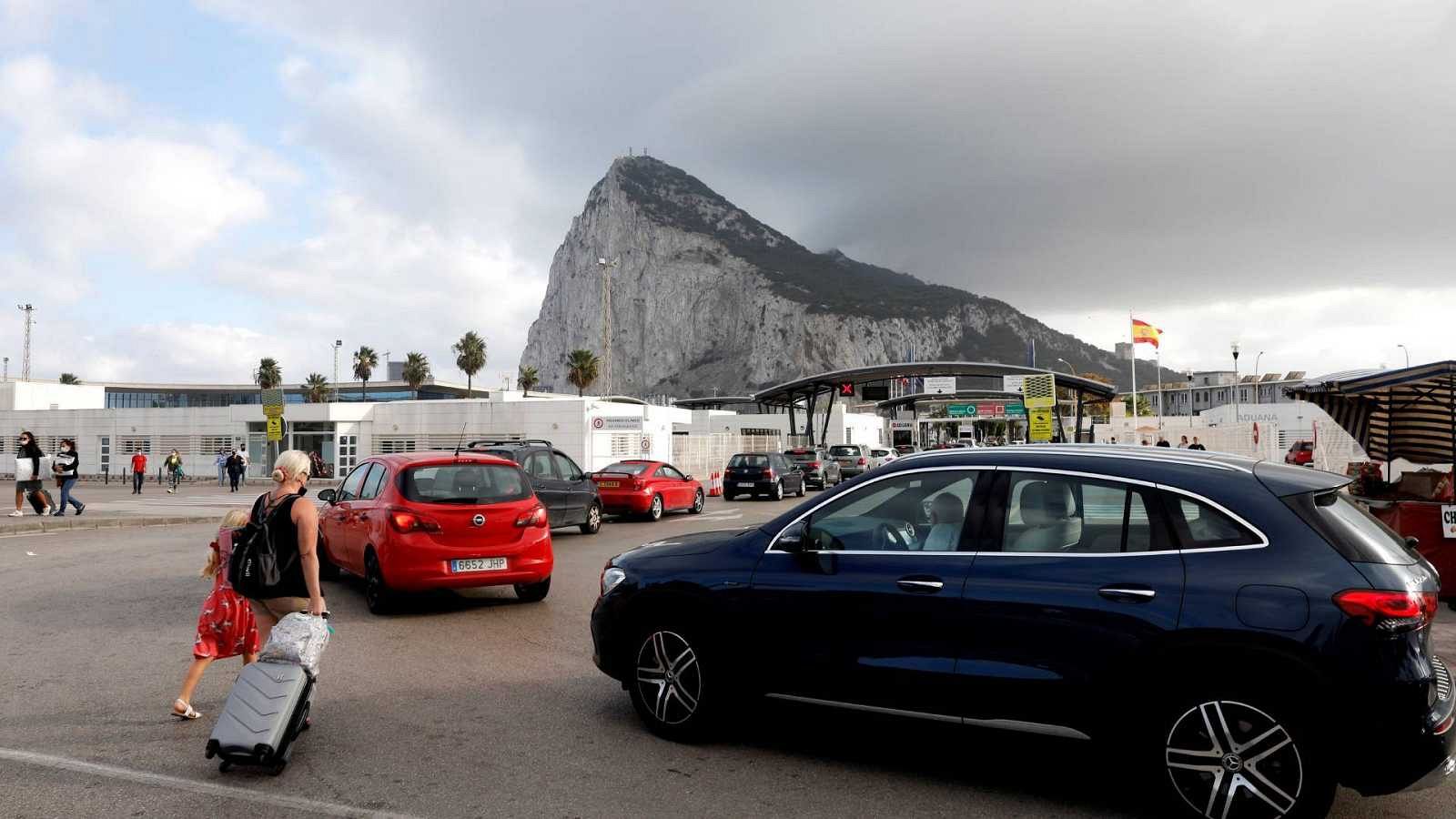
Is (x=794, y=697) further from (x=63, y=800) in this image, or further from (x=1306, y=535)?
(x=63, y=800)

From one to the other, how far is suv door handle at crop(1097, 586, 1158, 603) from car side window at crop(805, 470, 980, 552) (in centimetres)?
72

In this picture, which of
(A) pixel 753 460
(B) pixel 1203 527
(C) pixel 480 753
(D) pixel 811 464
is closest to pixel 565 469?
(A) pixel 753 460

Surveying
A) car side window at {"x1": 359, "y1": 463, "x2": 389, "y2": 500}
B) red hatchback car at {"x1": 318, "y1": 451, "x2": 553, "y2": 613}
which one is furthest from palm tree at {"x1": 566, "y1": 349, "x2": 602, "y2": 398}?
red hatchback car at {"x1": 318, "y1": 451, "x2": 553, "y2": 613}

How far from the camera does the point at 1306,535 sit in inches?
155

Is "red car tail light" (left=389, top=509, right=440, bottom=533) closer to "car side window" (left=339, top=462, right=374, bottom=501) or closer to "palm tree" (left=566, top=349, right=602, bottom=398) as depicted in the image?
"car side window" (left=339, top=462, right=374, bottom=501)

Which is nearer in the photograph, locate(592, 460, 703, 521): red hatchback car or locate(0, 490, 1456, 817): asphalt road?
locate(0, 490, 1456, 817): asphalt road

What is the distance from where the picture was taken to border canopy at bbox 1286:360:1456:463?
35.4ft

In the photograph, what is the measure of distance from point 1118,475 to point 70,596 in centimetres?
1094

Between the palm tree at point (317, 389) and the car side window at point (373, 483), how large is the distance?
80.3 m

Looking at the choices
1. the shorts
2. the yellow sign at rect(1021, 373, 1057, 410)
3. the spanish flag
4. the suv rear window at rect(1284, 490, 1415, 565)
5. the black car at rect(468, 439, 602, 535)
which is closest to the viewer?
the suv rear window at rect(1284, 490, 1415, 565)

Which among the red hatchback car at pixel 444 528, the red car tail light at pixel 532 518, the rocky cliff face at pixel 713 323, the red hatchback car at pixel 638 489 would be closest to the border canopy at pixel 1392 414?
the red car tail light at pixel 532 518

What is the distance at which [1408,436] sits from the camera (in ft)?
39.7

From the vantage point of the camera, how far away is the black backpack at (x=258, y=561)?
5152mm

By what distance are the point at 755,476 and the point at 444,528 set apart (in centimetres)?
1949
